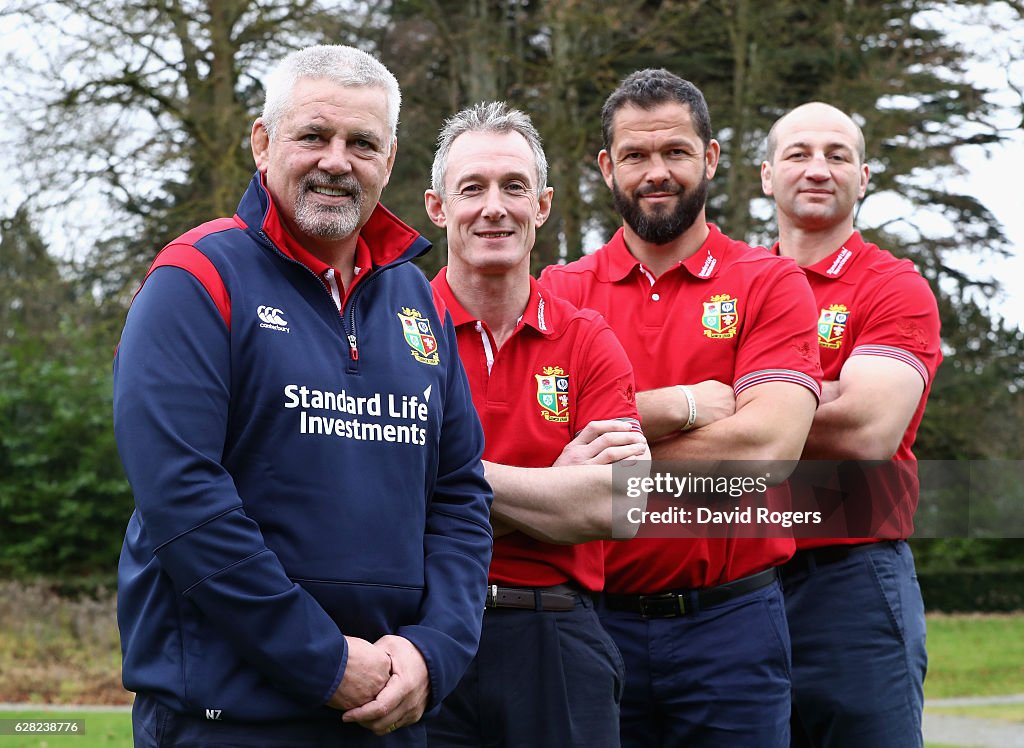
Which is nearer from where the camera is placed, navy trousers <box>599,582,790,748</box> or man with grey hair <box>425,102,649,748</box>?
man with grey hair <box>425,102,649,748</box>

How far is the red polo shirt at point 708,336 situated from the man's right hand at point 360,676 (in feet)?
4.17

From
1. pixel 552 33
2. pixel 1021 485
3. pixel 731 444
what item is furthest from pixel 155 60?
pixel 731 444

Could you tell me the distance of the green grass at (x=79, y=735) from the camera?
906cm

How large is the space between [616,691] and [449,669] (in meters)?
0.82

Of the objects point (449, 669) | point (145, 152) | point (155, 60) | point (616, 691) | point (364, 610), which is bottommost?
point (616, 691)

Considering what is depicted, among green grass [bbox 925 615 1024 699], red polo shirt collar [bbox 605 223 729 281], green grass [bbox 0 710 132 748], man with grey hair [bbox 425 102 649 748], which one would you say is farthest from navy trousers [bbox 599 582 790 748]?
green grass [bbox 925 615 1024 699]

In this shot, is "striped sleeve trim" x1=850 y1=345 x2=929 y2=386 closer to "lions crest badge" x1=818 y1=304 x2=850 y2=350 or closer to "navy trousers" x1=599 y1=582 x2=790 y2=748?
"lions crest badge" x1=818 y1=304 x2=850 y2=350

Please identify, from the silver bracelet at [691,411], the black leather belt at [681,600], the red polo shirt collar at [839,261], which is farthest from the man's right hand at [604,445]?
the red polo shirt collar at [839,261]

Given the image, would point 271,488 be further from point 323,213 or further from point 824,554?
point 824,554

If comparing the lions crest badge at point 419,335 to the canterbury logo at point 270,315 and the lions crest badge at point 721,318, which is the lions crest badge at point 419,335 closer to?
the canterbury logo at point 270,315

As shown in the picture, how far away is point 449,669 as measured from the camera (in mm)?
2686

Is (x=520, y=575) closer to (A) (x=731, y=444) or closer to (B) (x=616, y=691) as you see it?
(B) (x=616, y=691)

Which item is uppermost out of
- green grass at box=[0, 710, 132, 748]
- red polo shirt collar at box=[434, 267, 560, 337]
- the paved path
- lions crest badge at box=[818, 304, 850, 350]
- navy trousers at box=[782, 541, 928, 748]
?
red polo shirt collar at box=[434, 267, 560, 337]

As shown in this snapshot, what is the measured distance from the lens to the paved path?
10617mm
